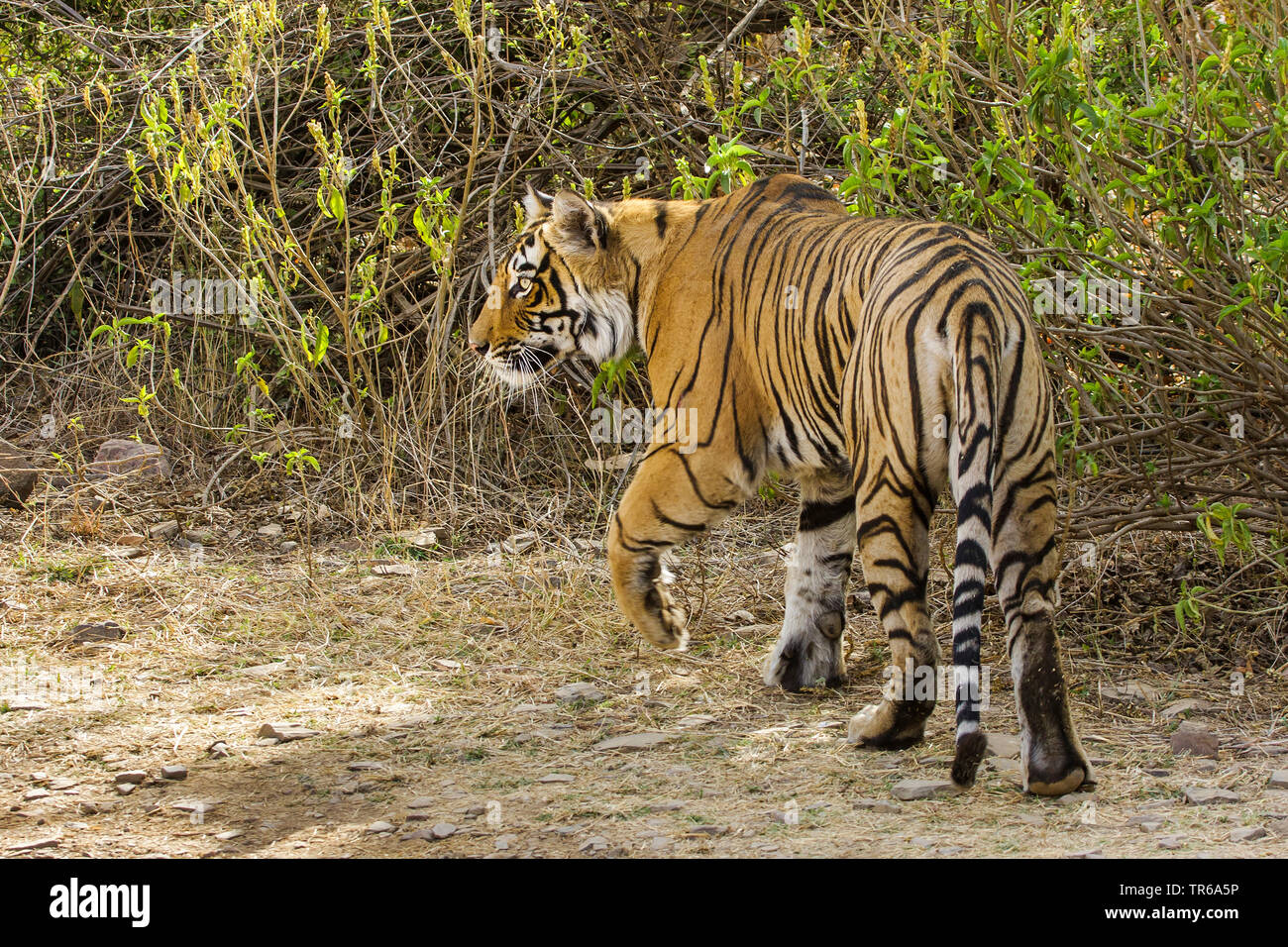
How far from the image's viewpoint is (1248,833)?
3.46m

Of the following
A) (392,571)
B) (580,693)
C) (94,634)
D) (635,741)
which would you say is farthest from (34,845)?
(392,571)

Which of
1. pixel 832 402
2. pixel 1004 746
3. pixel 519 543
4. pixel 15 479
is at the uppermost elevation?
pixel 832 402

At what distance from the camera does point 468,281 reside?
7.62 metres

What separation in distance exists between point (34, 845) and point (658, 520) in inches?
86.4

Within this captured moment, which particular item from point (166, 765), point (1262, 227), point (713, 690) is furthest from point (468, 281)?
point (1262, 227)

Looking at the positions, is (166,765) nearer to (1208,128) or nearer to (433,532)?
(433,532)

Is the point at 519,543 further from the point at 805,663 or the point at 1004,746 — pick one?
the point at 1004,746

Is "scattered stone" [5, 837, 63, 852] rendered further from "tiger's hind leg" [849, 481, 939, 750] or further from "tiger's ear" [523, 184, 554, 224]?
"tiger's ear" [523, 184, 554, 224]

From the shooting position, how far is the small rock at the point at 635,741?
4.47 meters

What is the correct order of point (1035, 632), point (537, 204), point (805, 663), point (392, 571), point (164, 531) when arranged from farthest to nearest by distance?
point (164, 531)
point (392, 571)
point (537, 204)
point (805, 663)
point (1035, 632)

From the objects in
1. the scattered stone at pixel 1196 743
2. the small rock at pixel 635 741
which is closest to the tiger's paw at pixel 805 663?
the small rock at pixel 635 741

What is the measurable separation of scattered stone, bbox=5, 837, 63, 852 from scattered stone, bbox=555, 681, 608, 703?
75.0 inches

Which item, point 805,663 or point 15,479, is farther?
point 15,479

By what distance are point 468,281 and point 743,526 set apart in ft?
7.13
